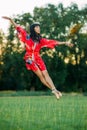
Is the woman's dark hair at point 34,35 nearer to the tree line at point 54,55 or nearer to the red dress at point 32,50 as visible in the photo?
the red dress at point 32,50

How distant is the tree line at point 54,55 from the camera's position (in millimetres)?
68188

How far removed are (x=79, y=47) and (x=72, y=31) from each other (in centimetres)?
6156

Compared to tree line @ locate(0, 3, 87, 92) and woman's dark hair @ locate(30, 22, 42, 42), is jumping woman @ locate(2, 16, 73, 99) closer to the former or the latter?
woman's dark hair @ locate(30, 22, 42, 42)

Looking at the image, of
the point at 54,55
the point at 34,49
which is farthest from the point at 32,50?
the point at 54,55

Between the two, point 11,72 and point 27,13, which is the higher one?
point 27,13

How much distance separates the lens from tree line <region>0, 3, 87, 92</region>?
68.2 m

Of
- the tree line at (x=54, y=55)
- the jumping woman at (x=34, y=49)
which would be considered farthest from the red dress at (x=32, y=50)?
the tree line at (x=54, y=55)

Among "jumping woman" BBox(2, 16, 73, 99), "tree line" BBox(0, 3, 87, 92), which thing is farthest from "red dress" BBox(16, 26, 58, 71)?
"tree line" BBox(0, 3, 87, 92)

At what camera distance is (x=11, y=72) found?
69438 mm

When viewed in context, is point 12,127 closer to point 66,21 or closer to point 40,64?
point 40,64

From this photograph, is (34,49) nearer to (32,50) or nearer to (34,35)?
(32,50)


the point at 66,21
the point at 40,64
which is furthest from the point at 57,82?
the point at 40,64

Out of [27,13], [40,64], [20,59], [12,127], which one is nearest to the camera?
[12,127]

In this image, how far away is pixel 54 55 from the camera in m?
68.9
